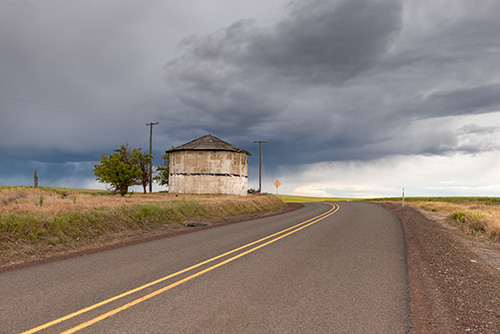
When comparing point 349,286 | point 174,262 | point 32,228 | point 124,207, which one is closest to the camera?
point 349,286

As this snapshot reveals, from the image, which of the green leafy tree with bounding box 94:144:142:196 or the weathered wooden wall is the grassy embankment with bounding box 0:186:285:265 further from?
the weathered wooden wall

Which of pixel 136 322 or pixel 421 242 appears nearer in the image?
pixel 136 322

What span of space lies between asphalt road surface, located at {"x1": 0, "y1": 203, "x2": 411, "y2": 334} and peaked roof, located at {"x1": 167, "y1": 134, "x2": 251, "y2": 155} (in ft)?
113

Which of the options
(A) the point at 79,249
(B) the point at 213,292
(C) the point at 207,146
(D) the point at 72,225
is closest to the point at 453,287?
(B) the point at 213,292

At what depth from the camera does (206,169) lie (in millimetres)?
43844

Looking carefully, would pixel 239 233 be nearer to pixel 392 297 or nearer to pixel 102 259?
pixel 102 259

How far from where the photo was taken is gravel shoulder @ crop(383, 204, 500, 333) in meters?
4.76

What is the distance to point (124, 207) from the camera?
14.5 meters

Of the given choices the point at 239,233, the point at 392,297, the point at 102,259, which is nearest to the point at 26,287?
the point at 102,259

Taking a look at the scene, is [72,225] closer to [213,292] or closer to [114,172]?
[213,292]

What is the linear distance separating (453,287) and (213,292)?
4793 mm

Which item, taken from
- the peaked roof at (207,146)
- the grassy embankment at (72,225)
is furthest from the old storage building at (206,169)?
the grassy embankment at (72,225)

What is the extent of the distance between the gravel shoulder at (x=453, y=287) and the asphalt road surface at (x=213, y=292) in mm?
321

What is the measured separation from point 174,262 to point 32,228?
541 cm
